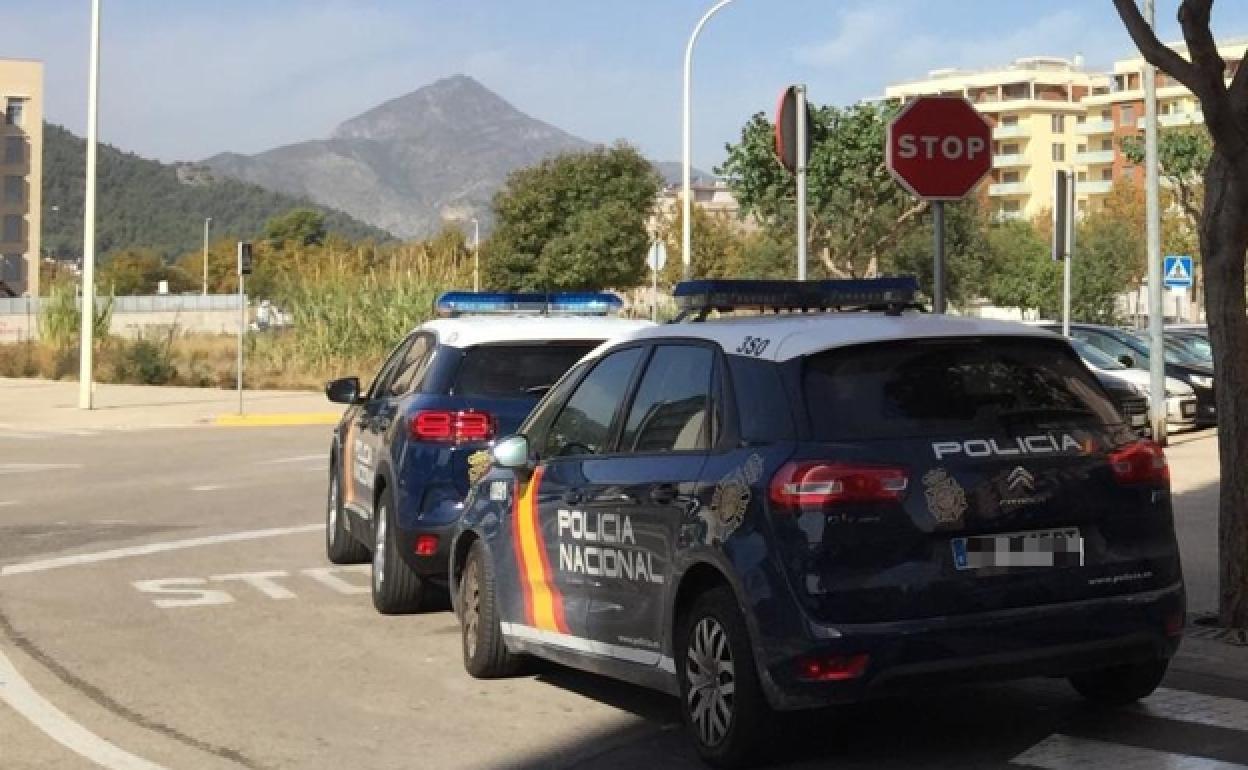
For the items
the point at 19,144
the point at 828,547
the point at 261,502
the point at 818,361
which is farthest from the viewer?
the point at 19,144

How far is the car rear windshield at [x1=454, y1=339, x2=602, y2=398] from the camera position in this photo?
32.6 ft

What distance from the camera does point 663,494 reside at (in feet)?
22.2

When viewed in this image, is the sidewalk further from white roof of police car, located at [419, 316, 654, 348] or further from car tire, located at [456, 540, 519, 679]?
car tire, located at [456, 540, 519, 679]

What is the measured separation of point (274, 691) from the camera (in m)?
8.23

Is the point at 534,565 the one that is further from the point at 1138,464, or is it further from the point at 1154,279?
the point at 1154,279

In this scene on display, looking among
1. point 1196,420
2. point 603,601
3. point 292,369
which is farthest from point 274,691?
point 292,369

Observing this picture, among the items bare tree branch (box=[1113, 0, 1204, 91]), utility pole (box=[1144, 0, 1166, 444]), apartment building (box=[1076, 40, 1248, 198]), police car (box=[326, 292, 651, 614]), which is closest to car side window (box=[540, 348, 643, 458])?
police car (box=[326, 292, 651, 614])

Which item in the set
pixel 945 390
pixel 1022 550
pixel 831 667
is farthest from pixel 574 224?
pixel 831 667

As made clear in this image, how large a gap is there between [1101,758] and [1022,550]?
878 millimetres

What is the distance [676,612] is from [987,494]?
4.12ft

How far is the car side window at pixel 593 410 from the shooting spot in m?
7.50

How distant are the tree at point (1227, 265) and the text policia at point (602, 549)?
3.44 m

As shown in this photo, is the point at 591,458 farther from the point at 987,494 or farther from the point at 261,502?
the point at 261,502

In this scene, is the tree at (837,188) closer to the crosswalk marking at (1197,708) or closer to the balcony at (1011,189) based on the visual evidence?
the crosswalk marking at (1197,708)
